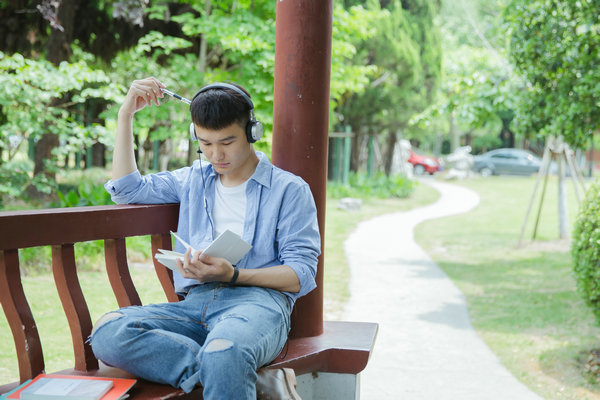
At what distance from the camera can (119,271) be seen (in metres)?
2.91

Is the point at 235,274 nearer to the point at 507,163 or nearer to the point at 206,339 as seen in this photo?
the point at 206,339

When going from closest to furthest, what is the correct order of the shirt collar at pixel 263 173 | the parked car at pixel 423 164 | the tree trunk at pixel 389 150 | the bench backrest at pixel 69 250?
the bench backrest at pixel 69 250
the shirt collar at pixel 263 173
the tree trunk at pixel 389 150
the parked car at pixel 423 164

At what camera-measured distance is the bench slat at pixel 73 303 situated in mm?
2640

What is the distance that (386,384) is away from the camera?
460cm

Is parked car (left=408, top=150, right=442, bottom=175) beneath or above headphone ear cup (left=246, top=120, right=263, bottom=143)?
beneath

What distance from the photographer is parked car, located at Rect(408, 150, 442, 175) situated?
31719 millimetres

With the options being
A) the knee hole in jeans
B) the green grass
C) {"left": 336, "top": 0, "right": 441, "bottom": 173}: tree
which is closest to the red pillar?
the knee hole in jeans

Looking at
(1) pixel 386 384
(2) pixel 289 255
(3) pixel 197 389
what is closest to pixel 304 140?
(2) pixel 289 255

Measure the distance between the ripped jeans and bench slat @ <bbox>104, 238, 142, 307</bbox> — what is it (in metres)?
0.29

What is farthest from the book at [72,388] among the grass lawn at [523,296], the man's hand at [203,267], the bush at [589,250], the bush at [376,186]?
the bush at [376,186]

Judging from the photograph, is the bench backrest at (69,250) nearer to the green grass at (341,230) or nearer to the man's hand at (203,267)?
the man's hand at (203,267)

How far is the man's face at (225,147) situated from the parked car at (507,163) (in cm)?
3101

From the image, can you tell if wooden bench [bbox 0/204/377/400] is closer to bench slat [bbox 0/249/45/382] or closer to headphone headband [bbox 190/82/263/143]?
bench slat [bbox 0/249/45/382]

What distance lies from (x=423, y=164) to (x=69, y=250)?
98.5ft
